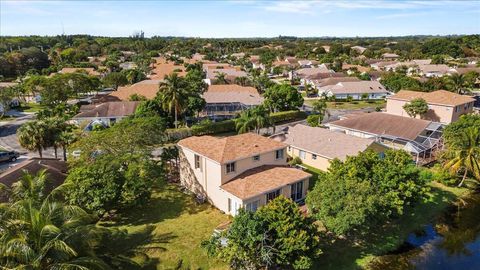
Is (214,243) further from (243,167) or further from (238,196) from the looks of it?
(243,167)

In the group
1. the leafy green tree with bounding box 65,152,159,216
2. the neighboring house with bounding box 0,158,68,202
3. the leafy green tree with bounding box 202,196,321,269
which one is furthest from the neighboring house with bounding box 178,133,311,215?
the neighboring house with bounding box 0,158,68,202

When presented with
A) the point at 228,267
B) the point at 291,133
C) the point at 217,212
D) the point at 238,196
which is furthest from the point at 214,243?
the point at 291,133

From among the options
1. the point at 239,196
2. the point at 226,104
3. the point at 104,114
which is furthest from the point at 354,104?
the point at 239,196

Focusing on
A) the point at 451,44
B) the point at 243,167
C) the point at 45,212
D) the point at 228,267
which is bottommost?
the point at 228,267

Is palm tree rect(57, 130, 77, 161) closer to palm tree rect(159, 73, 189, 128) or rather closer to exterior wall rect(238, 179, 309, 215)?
palm tree rect(159, 73, 189, 128)

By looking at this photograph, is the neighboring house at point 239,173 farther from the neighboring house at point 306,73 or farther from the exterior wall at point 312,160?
the neighboring house at point 306,73
